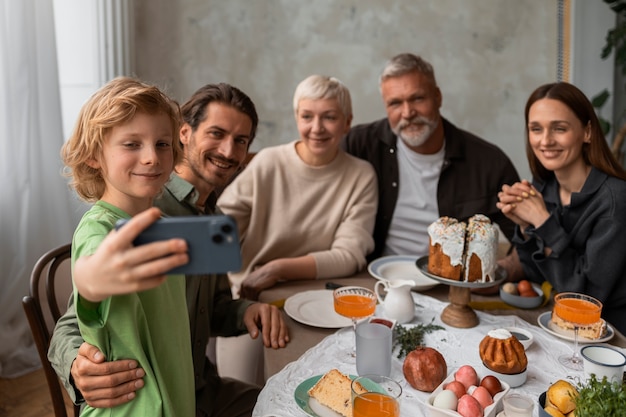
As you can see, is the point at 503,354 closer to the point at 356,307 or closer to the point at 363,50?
the point at 356,307

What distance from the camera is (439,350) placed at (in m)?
1.44

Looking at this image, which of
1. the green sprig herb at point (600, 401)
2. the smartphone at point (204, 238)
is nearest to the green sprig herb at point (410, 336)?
the green sprig herb at point (600, 401)

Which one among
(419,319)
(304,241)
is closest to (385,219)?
(304,241)

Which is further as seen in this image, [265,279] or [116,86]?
[265,279]

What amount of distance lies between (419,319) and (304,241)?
0.79 m

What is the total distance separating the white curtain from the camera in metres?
2.63

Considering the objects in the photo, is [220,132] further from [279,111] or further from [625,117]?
[625,117]

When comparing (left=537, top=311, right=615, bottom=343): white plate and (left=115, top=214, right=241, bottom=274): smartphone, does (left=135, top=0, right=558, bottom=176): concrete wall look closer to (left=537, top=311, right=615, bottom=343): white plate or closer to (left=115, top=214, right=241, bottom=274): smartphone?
(left=537, top=311, right=615, bottom=343): white plate

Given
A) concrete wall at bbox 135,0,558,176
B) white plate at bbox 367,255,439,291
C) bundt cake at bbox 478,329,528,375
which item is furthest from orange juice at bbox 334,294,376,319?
concrete wall at bbox 135,0,558,176

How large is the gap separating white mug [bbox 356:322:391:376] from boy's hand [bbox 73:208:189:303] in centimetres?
66

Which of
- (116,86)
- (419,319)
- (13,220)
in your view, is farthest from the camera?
(13,220)

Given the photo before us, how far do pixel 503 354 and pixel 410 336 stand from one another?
26cm

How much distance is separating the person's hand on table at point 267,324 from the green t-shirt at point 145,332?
1.34 ft

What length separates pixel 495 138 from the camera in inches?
162
